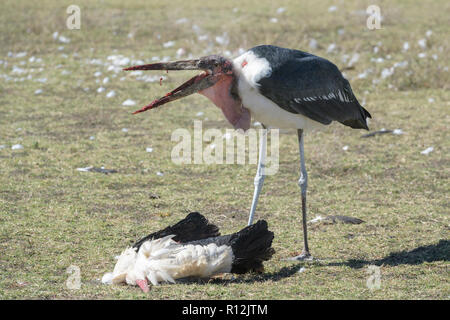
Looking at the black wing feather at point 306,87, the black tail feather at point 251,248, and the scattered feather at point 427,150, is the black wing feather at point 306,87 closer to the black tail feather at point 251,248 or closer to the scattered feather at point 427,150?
the black tail feather at point 251,248

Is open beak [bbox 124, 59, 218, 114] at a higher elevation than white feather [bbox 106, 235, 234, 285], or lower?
higher

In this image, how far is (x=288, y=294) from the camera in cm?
402

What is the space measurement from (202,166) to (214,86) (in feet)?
8.35

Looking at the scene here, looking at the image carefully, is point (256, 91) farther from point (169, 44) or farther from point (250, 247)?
point (169, 44)

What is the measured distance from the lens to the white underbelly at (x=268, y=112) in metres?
4.52

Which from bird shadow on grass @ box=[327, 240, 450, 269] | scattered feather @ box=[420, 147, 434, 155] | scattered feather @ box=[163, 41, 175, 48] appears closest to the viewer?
bird shadow on grass @ box=[327, 240, 450, 269]

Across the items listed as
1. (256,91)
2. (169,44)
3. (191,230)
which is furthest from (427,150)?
(169,44)

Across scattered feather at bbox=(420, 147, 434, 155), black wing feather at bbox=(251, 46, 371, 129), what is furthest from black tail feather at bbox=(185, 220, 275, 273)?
scattered feather at bbox=(420, 147, 434, 155)

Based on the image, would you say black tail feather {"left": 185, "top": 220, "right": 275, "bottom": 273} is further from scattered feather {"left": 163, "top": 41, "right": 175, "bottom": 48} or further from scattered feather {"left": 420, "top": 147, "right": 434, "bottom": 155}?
scattered feather {"left": 163, "top": 41, "right": 175, "bottom": 48}

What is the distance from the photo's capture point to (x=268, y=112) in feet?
15.2

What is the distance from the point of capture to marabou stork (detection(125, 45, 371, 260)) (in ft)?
14.6

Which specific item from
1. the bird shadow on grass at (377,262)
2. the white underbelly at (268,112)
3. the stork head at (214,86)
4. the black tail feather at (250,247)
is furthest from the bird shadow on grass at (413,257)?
the stork head at (214,86)
